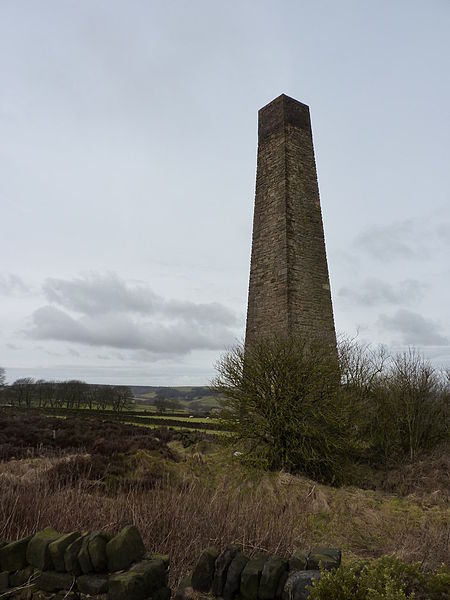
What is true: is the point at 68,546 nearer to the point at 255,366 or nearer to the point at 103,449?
the point at 255,366

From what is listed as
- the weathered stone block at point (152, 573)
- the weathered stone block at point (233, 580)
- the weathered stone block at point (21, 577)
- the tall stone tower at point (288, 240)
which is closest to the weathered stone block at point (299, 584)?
the weathered stone block at point (233, 580)

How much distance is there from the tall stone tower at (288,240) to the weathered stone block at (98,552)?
38.4ft

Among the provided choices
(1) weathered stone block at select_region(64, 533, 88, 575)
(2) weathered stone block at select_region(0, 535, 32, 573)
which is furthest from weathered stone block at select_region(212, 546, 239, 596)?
(2) weathered stone block at select_region(0, 535, 32, 573)

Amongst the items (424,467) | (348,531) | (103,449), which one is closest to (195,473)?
(103,449)

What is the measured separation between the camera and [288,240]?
15922 millimetres

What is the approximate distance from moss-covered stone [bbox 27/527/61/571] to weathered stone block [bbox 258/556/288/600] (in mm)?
2073

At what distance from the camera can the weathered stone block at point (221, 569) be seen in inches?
144

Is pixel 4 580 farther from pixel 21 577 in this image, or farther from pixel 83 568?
pixel 83 568

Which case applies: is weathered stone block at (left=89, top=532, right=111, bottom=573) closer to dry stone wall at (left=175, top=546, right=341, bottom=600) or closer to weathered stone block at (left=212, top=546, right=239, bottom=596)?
dry stone wall at (left=175, top=546, right=341, bottom=600)

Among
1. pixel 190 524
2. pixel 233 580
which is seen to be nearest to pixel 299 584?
pixel 233 580

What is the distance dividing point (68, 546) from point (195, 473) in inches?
319

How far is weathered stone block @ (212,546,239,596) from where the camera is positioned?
3.66 m

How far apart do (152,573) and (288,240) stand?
13.6 meters

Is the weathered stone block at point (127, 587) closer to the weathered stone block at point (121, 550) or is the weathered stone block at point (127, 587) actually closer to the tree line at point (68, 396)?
the weathered stone block at point (121, 550)
